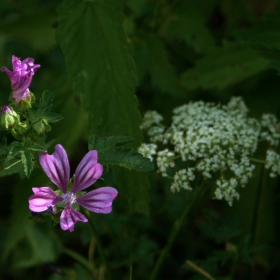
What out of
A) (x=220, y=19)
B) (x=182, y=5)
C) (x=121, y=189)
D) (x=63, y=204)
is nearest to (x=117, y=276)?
(x=121, y=189)

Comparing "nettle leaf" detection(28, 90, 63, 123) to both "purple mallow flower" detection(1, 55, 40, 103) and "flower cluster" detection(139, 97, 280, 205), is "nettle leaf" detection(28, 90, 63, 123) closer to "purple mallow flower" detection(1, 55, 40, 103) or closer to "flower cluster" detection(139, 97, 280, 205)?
"purple mallow flower" detection(1, 55, 40, 103)

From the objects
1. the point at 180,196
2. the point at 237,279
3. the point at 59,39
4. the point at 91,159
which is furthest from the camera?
the point at 237,279

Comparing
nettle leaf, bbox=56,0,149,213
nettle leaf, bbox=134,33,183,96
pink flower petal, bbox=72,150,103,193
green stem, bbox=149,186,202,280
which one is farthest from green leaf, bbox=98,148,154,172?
nettle leaf, bbox=134,33,183,96

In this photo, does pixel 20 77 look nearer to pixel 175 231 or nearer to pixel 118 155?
pixel 118 155

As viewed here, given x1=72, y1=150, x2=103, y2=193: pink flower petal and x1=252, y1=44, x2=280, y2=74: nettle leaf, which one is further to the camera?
x1=252, y1=44, x2=280, y2=74: nettle leaf

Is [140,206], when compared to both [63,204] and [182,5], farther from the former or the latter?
[182,5]
